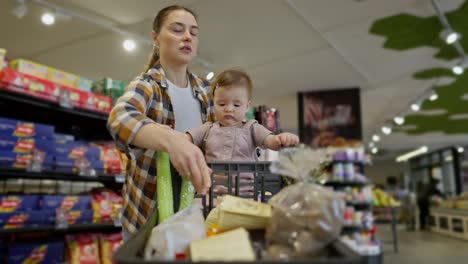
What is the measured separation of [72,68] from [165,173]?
5.53 metres

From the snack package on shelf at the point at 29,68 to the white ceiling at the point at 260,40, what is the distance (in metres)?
1.54

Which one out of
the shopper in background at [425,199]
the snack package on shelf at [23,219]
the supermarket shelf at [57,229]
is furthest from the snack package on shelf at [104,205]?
the shopper in background at [425,199]

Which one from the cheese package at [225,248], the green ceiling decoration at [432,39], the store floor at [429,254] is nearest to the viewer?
the cheese package at [225,248]

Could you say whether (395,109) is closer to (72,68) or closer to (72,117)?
(72,68)

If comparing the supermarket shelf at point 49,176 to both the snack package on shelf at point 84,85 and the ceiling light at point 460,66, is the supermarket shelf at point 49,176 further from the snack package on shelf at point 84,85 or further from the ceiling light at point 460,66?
the ceiling light at point 460,66

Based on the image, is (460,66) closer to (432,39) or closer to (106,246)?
(432,39)

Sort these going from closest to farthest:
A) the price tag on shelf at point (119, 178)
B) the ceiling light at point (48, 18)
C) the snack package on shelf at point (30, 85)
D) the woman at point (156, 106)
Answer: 1. the woman at point (156, 106)
2. the snack package on shelf at point (30, 85)
3. the price tag on shelf at point (119, 178)
4. the ceiling light at point (48, 18)

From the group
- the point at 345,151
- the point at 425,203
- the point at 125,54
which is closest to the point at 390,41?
the point at 345,151

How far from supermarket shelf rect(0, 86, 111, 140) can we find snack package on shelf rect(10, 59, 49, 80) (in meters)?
0.22

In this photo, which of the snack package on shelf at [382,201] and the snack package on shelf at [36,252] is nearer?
the snack package on shelf at [36,252]

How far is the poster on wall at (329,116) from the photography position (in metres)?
7.73

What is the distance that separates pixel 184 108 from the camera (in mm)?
1584

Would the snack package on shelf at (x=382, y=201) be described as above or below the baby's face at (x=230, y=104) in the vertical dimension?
below

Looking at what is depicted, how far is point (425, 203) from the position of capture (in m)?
14.6
